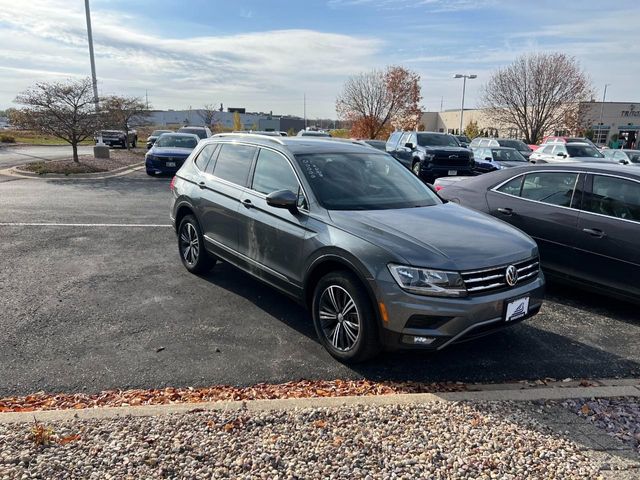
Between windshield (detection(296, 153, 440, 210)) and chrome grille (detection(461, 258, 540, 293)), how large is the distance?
1.13 metres

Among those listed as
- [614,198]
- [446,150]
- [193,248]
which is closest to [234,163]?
[193,248]

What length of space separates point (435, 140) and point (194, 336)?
1455 centimetres

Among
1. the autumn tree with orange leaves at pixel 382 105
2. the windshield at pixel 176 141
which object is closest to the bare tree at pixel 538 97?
the autumn tree with orange leaves at pixel 382 105

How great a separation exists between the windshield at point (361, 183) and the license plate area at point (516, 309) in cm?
131

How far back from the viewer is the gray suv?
11.2ft

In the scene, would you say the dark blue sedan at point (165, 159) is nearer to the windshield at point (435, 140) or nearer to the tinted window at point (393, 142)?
the tinted window at point (393, 142)

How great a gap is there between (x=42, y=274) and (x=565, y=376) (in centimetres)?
586

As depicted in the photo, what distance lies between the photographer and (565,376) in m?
3.83

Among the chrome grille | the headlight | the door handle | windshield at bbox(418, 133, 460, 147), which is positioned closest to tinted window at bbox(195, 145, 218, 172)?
the headlight

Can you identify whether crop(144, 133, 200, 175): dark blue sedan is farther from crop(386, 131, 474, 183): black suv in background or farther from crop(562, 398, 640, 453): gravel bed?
crop(562, 398, 640, 453): gravel bed

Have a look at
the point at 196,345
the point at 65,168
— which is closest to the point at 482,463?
the point at 196,345

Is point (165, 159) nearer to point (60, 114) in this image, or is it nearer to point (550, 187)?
point (60, 114)

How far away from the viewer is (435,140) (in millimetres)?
17125

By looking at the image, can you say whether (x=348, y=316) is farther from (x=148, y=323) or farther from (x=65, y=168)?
(x=65, y=168)
